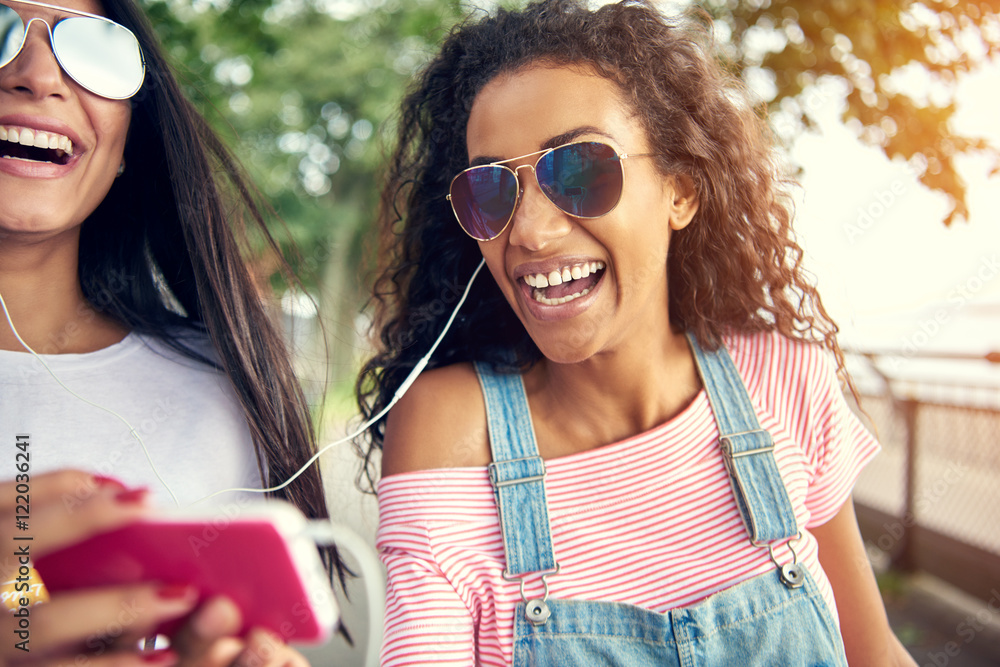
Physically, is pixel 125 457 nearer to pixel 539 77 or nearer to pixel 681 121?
pixel 539 77

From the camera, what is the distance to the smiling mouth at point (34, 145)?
138 cm

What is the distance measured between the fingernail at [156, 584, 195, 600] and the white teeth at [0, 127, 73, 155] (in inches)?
39.0

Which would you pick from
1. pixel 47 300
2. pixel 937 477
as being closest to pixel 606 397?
pixel 47 300

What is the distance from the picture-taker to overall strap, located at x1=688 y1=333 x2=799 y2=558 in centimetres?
169

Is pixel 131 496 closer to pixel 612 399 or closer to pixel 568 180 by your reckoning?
pixel 568 180

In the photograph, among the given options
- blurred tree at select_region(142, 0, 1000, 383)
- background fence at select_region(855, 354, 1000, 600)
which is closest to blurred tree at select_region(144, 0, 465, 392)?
blurred tree at select_region(142, 0, 1000, 383)

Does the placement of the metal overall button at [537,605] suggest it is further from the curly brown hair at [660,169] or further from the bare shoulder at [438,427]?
the curly brown hair at [660,169]

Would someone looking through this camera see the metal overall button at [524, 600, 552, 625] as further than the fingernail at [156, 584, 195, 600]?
Yes

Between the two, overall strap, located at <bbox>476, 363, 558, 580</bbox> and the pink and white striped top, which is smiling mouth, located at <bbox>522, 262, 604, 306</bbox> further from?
the pink and white striped top

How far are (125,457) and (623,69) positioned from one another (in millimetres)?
1425

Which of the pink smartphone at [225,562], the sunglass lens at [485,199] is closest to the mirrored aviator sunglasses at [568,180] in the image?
the sunglass lens at [485,199]

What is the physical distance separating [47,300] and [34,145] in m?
0.37

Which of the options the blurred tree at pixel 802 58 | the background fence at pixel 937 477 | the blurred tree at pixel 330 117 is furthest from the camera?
the blurred tree at pixel 330 117

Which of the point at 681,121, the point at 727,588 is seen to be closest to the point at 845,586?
the point at 727,588
